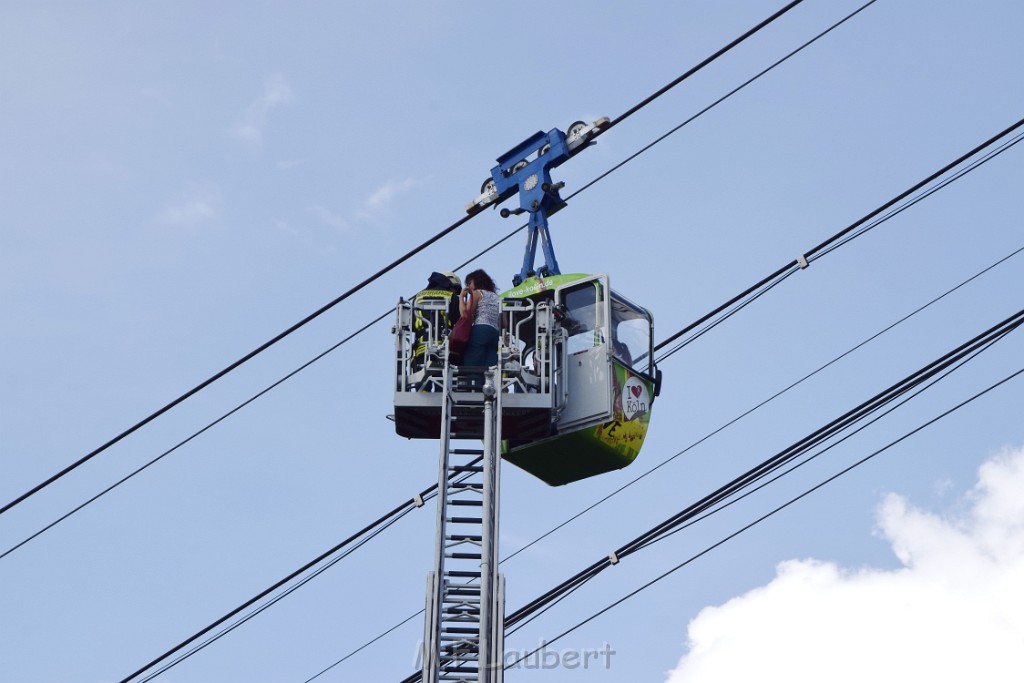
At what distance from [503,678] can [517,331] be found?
14.9ft

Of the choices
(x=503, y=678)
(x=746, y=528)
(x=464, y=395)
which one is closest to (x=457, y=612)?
(x=503, y=678)

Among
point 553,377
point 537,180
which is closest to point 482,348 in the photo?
point 553,377

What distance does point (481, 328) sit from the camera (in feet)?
62.5

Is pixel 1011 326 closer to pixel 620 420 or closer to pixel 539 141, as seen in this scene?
pixel 620 420

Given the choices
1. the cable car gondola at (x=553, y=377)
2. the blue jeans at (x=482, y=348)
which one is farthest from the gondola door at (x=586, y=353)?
the blue jeans at (x=482, y=348)

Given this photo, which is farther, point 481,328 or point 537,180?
point 537,180

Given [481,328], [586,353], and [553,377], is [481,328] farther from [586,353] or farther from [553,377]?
[586,353]

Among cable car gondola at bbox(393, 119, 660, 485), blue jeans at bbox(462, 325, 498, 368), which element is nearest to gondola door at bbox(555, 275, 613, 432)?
cable car gondola at bbox(393, 119, 660, 485)

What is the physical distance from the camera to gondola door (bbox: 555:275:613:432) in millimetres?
20344

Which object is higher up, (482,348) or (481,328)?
(481,328)

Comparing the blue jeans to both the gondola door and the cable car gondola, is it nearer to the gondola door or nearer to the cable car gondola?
the cable car gondola

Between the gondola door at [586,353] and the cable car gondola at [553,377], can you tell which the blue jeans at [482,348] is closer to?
the cable car gondola at [553,377]

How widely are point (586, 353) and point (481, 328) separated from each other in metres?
2.17

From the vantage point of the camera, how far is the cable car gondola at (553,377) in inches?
752
